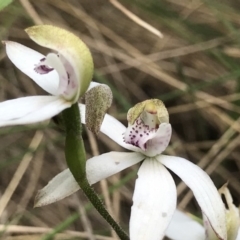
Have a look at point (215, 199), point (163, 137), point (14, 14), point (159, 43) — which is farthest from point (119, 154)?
point (159, 43)

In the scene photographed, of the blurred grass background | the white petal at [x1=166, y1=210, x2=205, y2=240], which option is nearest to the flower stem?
the white petal at [x1=166, y1=210, x2=205, y2=240]

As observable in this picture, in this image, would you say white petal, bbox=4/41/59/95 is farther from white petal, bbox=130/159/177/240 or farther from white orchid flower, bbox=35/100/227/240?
white petal, bbox=130/159/177/240

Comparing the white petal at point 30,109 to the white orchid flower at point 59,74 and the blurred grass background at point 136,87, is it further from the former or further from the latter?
the blurred grass background at point 136,87

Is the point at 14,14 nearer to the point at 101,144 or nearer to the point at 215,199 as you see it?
the point at 101,144

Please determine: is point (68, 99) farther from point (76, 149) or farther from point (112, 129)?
point (112, 129)

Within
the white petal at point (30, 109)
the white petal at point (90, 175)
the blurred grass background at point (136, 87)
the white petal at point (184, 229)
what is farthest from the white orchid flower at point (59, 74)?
the blurred grass background at point (136, 87)

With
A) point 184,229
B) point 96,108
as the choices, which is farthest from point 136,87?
point 96,108
